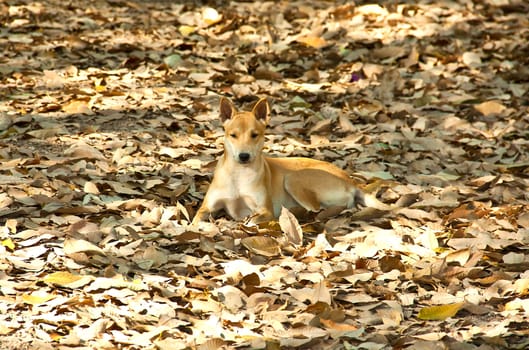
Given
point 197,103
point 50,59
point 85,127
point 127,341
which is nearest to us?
point 127,341

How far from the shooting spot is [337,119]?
421 inches

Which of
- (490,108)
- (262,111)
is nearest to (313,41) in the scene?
(490,108)

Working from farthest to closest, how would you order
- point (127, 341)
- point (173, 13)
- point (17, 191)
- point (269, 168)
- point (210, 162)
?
point (173, 13)
point (210, 162)
point (269, 168)
point (17, 191)
point (127, 341)

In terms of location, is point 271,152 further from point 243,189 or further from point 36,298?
point 36,298

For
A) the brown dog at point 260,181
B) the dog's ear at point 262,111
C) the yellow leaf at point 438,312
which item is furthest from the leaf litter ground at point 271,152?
the dog's ear at point 262,111

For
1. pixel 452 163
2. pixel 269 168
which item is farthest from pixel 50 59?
pixel 452 163

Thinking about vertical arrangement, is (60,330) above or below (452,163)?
above

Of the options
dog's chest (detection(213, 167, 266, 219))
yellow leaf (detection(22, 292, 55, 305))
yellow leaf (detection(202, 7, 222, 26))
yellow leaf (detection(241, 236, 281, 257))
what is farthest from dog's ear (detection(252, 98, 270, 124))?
yellow leaf (detection(202, 7, 222, 26))

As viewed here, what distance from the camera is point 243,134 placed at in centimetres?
805

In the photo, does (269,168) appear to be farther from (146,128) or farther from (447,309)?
(447,309)

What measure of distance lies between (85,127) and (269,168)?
92.5 inches

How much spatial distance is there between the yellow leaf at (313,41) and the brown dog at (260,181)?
432cm

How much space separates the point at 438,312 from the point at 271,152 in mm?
3968

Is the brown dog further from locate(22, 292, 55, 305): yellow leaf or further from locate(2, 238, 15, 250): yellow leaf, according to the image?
locate(22, 292, 55, 305): yellow leaf
